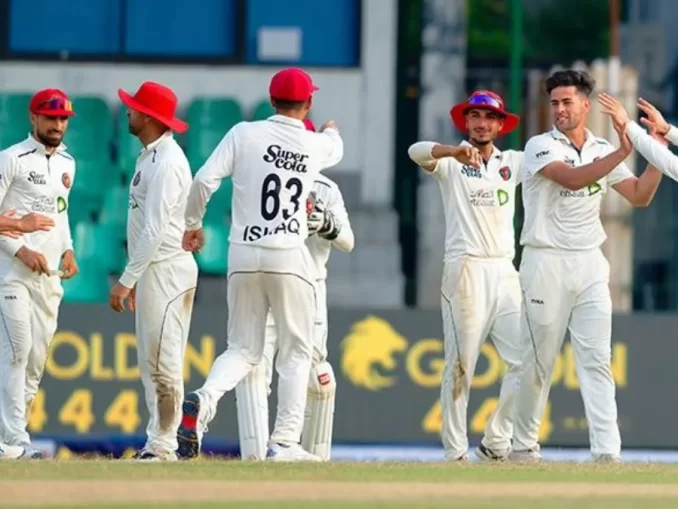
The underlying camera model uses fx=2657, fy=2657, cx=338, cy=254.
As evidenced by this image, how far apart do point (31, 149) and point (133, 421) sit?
5.86 meters

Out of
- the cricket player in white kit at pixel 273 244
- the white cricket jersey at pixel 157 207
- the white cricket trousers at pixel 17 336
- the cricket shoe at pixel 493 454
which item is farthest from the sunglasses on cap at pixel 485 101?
the white cricket trousers at pixel 17 336

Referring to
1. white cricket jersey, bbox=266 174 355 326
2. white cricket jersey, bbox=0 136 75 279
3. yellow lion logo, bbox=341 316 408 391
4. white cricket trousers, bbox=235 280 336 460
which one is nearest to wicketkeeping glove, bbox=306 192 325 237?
white cricket jersey, bbox=266 174 355 326

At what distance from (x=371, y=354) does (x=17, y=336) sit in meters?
6.23

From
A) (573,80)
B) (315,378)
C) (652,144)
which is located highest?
(573,80)

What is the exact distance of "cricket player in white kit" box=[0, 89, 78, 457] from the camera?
14797mm

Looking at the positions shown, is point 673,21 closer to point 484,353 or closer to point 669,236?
point 669,236

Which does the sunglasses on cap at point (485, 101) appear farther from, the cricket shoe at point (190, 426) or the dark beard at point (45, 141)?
the cricket shoe at point (190, 426)

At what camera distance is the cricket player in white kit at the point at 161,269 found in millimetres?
14195

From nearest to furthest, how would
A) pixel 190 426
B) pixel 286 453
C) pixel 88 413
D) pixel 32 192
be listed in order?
pixel 190 426, pixel 286 453, pixel 32 192, pixel 88 413

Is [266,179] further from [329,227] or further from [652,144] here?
[652,144]

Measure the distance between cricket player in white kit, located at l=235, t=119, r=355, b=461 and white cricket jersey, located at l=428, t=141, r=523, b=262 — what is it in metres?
0.61

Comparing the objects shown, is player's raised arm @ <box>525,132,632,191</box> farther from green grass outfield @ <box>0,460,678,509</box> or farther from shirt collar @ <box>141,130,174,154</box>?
shirt collar @ <box>141,130,174,154</box>

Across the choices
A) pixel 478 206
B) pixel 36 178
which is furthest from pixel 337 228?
pixel 36 178

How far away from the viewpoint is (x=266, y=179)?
44.2 feet
